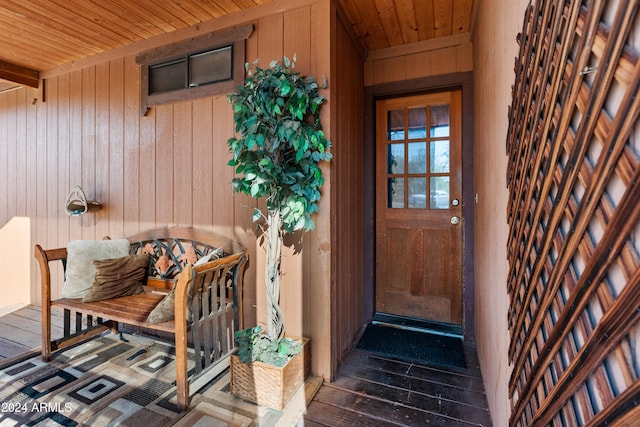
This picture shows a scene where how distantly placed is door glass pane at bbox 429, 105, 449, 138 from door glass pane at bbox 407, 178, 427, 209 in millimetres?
406

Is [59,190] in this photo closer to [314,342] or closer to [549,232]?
[314,342]

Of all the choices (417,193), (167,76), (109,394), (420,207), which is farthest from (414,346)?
(167,76)

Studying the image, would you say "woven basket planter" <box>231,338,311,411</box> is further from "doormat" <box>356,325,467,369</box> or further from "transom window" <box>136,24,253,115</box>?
"transom window" <box>136,24,253,115</box>

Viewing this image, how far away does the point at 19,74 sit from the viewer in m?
2.94

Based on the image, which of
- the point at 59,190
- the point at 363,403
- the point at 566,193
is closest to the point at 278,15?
the point at 566,193

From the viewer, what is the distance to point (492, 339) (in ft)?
5.14

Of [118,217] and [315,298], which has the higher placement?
[118,217]

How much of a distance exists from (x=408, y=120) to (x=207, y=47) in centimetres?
172

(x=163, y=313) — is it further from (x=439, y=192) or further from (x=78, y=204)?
(x=439, y=192)

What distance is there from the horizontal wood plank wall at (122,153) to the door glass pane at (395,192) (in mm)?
1287

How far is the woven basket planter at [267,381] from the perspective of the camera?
1.63 metres

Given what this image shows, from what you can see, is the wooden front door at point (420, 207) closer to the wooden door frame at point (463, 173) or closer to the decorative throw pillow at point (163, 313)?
the wooden door frame at point (463, 173)

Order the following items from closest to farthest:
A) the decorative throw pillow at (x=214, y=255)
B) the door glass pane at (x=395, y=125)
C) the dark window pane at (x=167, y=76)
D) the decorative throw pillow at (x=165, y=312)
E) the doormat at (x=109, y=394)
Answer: the doormat at (x=109, y=394), the decorative throw pillow at (x=165, y=312), the decorative throw pillow at (x=214, y=255), the dark window pane at (x=167, y=76), the door glass pane at (x=395, y=125)

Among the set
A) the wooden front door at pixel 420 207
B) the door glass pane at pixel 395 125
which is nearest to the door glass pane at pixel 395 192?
the wooden front door at pixel 420 207
